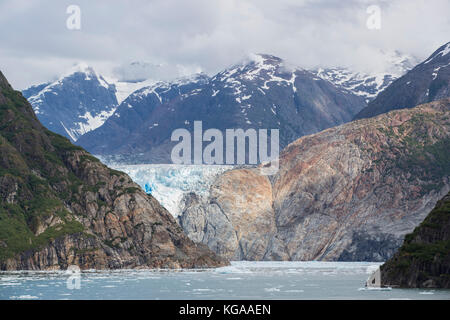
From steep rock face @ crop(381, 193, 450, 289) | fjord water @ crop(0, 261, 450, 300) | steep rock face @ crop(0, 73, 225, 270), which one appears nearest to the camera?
fjord water @ crop(0, 261, 450, 300)

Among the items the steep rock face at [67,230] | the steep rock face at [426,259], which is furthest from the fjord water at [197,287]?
the steep rock face at [67,230]

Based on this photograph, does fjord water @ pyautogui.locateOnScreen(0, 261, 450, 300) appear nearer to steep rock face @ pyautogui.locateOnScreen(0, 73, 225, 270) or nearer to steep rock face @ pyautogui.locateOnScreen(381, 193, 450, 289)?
steep rock face @ pyautogui.locateOnScreen(381, 193, 450, 289)

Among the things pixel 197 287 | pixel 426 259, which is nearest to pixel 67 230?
pixel 197 287

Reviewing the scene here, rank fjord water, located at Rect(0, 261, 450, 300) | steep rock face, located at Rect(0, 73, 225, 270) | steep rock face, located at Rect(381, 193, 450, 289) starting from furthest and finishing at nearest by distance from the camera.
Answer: steep rock face, located at Rect(0, 73, 225, 270) < steep rock face, located at Rect(381, 193, 450, 289) < fjord water, located at Rect(0, 261, 450, 300)

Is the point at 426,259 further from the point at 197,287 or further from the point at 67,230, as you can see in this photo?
the point at 67,230

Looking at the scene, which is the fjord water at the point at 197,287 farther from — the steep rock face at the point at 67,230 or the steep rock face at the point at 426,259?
the steep rock face at the point at 67,230

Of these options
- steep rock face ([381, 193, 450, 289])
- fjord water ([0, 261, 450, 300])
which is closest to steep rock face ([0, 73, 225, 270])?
fjord water ([0, 261, 450, 300])
